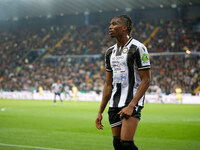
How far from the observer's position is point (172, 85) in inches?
1399

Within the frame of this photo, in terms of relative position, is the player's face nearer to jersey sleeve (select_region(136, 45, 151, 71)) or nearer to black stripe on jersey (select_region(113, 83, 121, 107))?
jersey sleeve (select_region(136, 45, 151, 71))

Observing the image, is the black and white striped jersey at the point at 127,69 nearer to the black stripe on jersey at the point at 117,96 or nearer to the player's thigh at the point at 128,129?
the black stripe on jersey at the point at 117,96

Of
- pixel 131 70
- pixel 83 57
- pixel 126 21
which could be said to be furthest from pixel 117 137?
pixel 83 57

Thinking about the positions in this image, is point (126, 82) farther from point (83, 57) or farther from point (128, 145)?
point (83, 57)

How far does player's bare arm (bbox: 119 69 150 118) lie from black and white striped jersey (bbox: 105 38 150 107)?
0.09m

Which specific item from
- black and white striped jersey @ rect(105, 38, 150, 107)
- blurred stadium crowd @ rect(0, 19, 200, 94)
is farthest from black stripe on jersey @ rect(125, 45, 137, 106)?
blurred stadium crowd @ rect(0, 19, 200, 94)

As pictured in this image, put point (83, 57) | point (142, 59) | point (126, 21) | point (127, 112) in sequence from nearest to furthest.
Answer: point (127, 112) → point (142, 59) → point (126, 21) → point (83, 57)

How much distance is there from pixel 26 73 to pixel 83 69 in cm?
843

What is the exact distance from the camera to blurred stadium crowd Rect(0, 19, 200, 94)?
123ft

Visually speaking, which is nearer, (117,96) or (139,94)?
(139,94)

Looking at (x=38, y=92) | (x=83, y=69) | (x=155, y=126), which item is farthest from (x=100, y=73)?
(x=155, y=126)

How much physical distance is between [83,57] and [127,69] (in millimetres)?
41055

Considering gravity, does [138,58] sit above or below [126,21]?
below

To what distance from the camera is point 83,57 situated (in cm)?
4569
